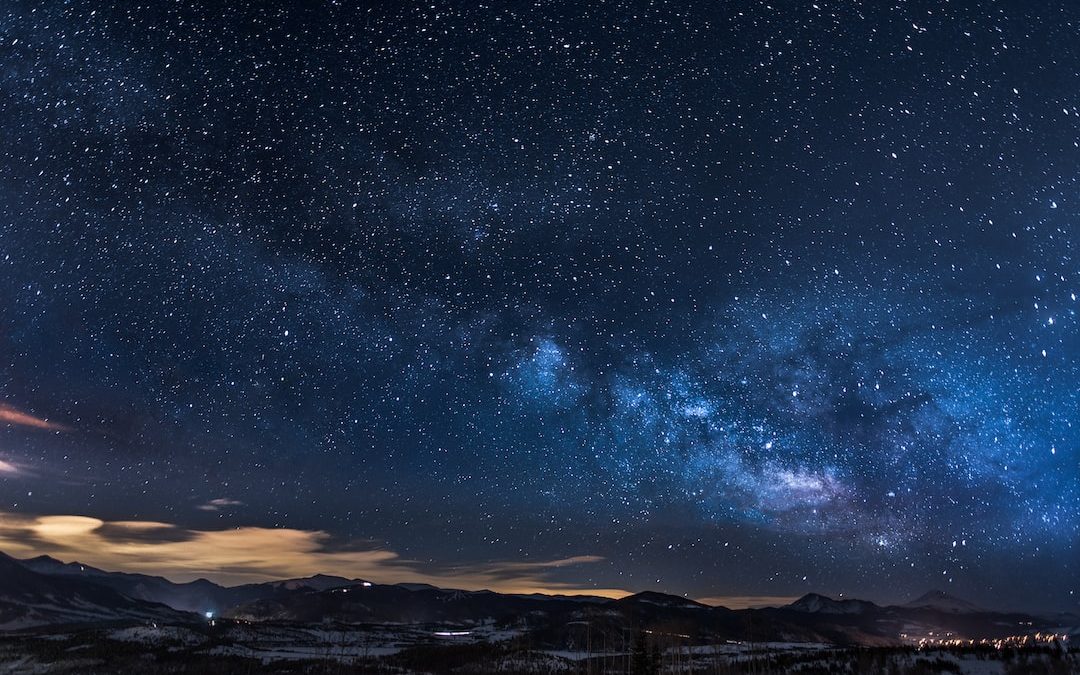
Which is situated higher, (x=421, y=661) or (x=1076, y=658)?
(x=1076, y=658)

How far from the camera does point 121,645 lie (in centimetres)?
15738

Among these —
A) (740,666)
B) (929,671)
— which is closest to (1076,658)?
(929,671)

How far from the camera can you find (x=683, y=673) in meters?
122

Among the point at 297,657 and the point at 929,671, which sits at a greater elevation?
the point at 929,671

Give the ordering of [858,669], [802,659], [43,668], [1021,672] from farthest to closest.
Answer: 1. [43,668]
2. [802,659]
3. [858,669]
4. [1021,672]

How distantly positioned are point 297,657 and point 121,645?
39.3 meters

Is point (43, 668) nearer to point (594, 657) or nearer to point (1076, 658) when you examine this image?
point (594, 657)

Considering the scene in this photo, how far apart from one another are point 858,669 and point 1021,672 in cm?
2081

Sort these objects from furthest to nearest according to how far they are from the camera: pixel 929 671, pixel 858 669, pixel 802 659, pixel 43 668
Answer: pixel 43 668, pixel 802 659, pixel 858 669, pixel 929 671

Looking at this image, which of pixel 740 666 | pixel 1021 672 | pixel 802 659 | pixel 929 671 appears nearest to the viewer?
pixel 1021 672

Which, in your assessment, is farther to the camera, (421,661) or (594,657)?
(594,657)

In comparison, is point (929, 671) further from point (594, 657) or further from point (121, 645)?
point (121, 645)

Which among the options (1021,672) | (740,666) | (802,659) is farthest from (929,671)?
(740,666)

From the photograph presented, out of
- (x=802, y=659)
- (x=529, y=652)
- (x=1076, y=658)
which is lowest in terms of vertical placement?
(x=529, y=652)
